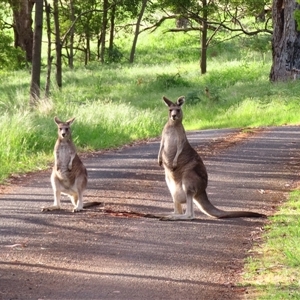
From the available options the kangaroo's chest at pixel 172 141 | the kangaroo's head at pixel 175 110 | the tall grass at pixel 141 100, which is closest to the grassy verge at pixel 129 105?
the tall grass at pixel 141 100

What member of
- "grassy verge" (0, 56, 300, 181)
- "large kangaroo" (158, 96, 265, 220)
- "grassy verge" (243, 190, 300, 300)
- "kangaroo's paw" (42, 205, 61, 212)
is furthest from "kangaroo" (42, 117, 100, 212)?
"grassy verge" (0, 56, 300, 181)

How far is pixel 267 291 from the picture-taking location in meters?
7.41

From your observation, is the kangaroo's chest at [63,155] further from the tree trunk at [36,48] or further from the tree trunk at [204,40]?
the tree trunk at [204,40]

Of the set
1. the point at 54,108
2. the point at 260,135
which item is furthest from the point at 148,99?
the point at 260,135

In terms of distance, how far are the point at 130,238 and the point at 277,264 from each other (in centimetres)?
173

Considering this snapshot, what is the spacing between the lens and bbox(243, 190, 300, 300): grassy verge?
24.3 feet

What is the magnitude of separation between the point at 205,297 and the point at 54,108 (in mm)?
17338

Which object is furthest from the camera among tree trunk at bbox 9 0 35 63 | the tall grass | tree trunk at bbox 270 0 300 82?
tree trunk at bbox 9 0 35 63

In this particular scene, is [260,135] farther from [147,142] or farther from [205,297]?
[205,297]

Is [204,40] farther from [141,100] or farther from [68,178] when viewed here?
[68,178]

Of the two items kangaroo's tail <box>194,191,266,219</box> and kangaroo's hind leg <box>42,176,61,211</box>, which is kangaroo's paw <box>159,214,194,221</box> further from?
kangaroo's hind leg <box>42,176,61,211</box>

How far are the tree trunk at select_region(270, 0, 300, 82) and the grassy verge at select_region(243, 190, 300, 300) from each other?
979 inches

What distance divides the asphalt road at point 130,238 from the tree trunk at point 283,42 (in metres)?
19.7

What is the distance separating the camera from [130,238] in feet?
31.0
